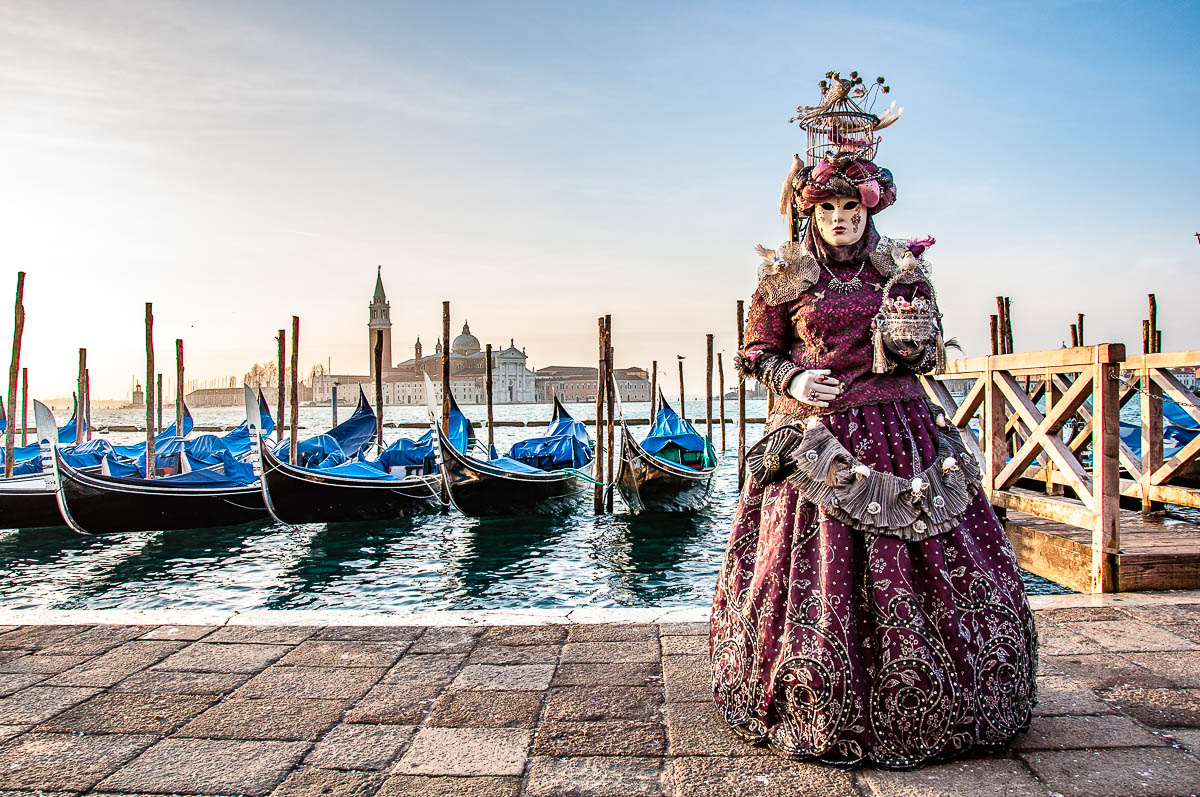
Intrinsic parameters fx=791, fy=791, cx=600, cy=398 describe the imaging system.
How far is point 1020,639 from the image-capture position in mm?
1625

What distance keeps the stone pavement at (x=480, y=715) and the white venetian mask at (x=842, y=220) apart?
1133 mm

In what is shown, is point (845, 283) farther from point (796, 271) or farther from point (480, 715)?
point (480, 715)

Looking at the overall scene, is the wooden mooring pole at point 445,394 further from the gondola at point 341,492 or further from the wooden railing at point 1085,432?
the wooden railing at point 1085,432

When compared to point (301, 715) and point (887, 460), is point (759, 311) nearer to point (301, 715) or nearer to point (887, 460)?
point (887, 460)

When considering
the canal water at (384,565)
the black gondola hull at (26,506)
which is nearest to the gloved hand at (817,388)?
the canal water at (384,565)

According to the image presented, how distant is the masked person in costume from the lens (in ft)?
5.12

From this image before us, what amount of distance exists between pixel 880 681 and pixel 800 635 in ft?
0.57

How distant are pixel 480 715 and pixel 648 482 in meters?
8.65

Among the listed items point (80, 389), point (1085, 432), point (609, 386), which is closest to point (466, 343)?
point (80, 389)

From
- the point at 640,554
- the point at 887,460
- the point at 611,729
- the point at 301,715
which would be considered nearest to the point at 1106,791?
the point at 887,460

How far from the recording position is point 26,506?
9133mm

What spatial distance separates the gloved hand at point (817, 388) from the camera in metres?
1.72

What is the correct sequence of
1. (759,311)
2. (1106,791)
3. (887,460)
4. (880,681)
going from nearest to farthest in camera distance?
→ (1106,791) → (880,681) → (887,460) → (759,311)

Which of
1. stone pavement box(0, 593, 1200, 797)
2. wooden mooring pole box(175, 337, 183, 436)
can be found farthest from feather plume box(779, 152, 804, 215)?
wooden mooring pole box(175, 337, 183, 436)
